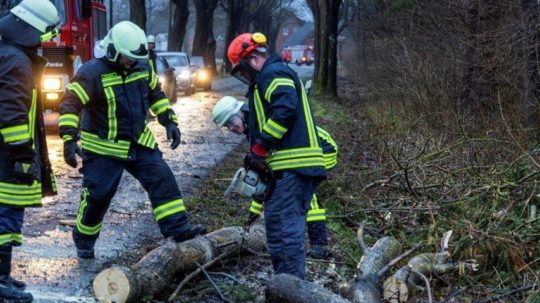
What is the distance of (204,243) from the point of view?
543cm

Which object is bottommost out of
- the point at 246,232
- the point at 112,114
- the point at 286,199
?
the point at 246,232

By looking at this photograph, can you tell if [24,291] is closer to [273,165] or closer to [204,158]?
[273,165]

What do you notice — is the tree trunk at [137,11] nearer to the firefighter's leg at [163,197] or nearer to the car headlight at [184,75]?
the car headlight at [184,75]

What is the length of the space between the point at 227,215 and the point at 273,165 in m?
2.58

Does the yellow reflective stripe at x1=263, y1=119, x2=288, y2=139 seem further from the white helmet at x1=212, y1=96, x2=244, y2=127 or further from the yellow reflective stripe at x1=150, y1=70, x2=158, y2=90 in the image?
the yellow reflective stripe at x1=150, y1=70, x2=158, y2=90

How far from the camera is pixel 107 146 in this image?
17.9 feet

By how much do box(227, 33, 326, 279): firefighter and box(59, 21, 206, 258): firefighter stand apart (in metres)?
1.01

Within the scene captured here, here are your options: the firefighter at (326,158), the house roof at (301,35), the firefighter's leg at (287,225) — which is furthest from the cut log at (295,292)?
the house roof at (301,35)

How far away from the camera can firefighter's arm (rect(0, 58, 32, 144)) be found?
14.9 feet

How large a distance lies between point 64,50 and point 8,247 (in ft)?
27.5

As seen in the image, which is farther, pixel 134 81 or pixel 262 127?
pixel 134 81

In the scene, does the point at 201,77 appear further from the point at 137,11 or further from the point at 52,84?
the point at 52,84

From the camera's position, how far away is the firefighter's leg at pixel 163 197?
5.60 meters

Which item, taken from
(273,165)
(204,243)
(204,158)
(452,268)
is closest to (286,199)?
(273,165)
